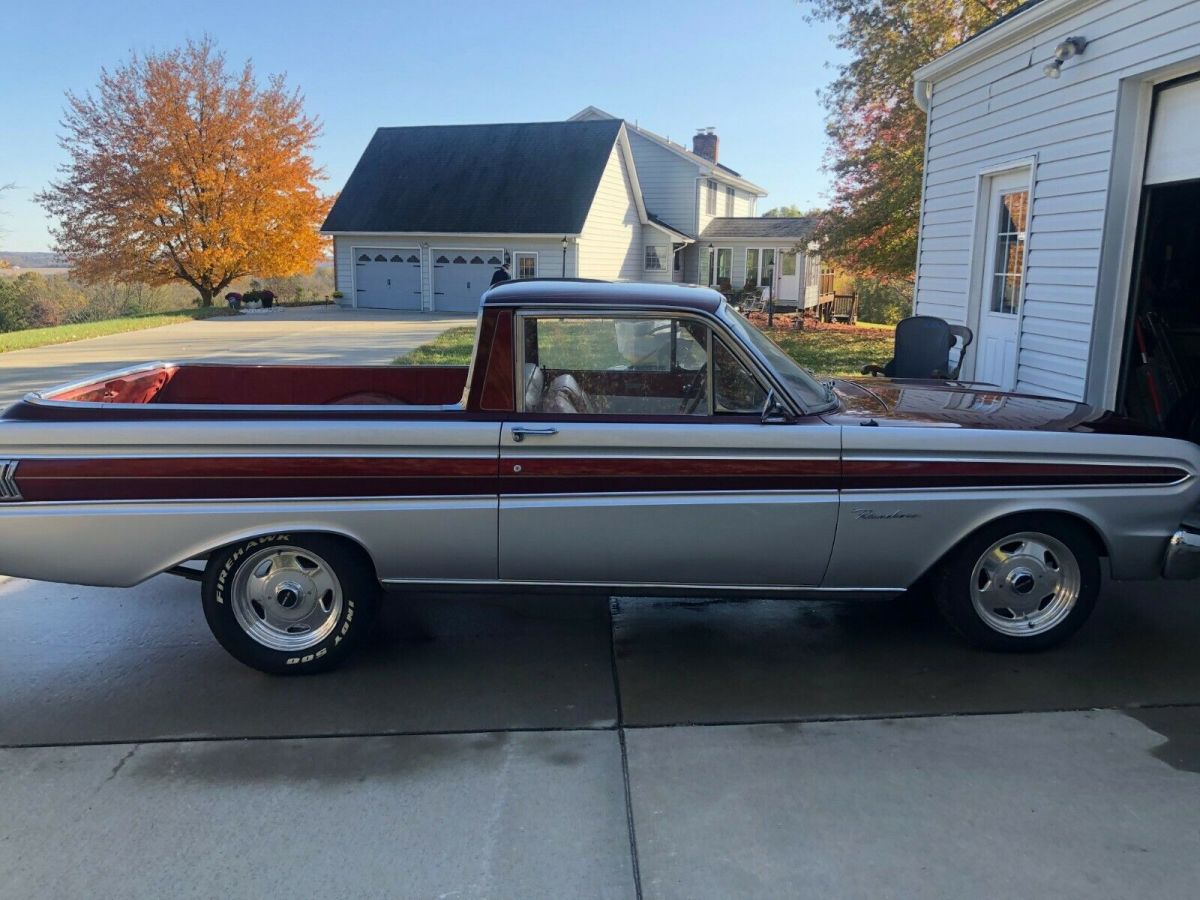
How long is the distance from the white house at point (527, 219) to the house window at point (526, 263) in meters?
0.04

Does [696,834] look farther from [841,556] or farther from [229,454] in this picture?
[229,454]

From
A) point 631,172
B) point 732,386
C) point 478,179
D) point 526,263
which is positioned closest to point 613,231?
point 631,172

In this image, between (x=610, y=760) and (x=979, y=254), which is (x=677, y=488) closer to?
(x=610, y=760)

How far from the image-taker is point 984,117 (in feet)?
29.9

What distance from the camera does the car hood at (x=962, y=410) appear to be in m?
4.12

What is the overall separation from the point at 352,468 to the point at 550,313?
3.56 feet

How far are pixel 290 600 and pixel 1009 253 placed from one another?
7.70 m

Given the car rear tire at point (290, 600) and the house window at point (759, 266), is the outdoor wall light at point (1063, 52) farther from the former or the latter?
the house window at point (759, 266)

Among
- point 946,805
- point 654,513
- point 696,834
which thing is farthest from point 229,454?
point 946,805

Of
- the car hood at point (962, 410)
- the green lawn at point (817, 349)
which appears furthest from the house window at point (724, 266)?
the car hood at point (962, 410)

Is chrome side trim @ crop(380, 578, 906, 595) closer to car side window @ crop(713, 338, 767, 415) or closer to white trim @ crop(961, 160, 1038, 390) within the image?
car side window @ crop(713, 338, 767, 415)

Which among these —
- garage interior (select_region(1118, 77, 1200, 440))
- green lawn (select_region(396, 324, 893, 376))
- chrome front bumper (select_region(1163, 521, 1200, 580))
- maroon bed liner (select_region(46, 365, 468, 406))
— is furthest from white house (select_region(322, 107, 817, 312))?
chrome front bumper (select_region(1163, 521, 1200, 580))

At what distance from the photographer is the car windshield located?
4.05 metres

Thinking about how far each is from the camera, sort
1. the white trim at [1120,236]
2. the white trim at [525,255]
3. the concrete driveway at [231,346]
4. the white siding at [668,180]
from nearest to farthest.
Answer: the white trim at [1120,236], the concrete driveway at [231,346], the white trim at [525,255], the white siding at [668,180]
